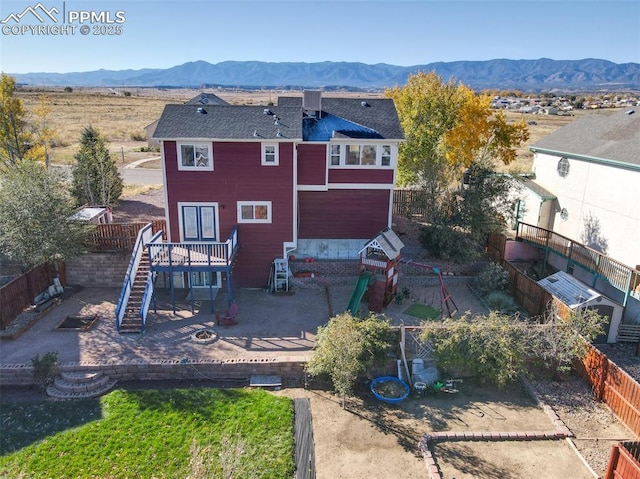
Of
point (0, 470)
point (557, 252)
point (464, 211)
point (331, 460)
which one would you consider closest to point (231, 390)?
point (331, 460)

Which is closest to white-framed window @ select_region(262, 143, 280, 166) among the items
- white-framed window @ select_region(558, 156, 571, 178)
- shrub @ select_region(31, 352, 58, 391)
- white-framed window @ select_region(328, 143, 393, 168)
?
white-framed window @ select_region(328, 143, 393, 168)

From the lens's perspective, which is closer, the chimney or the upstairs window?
the upstairs window

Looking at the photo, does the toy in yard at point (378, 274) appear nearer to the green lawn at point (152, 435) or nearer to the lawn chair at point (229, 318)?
the lawn chair at point (229, 318)

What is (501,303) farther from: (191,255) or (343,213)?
(191,255)

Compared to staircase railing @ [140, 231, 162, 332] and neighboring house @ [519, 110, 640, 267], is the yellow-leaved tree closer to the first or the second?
neighboring house @ [519, 110, 640, 267]


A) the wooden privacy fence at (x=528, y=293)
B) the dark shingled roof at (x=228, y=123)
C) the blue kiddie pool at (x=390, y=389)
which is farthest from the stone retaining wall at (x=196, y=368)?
the wooden privacy fence at (x=528, y=293)

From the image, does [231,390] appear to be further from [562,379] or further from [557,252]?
[557,252]
